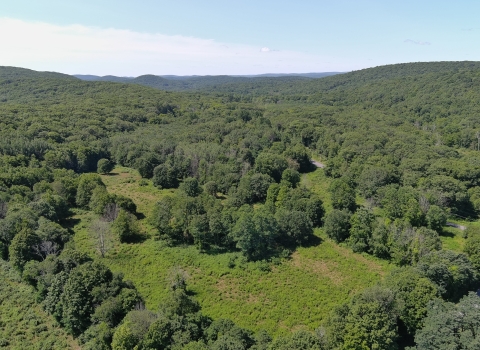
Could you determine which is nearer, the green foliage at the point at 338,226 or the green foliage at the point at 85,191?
the green foliage at the point at 338,226

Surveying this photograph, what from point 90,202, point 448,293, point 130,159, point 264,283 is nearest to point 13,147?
point 130,159

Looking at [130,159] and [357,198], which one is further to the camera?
[130,159]

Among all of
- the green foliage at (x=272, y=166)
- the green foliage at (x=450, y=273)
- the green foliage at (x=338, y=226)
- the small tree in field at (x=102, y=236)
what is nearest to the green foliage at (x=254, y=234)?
the green foliage at (x=338, y=226)

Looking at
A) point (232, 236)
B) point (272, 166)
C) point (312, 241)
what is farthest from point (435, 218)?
point (272, 166)

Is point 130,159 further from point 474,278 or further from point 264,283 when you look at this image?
point 474,278

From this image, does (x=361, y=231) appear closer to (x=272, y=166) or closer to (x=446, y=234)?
(x=446, y=234)

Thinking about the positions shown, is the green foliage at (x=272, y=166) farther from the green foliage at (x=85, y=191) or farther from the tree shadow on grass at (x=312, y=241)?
the green foliage at (x=85, y=191)

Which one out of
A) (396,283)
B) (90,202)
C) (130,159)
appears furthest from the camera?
(130,159)
